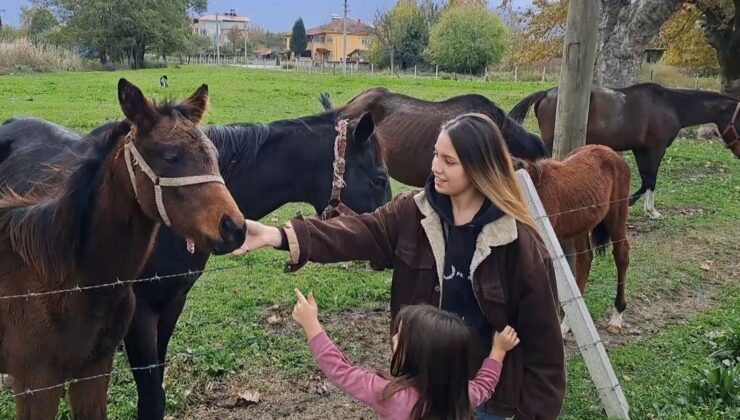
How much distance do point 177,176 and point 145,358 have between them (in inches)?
53.2

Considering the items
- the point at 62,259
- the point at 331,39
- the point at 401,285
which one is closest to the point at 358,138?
the point at 401,285

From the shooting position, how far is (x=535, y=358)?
2338 millimetres

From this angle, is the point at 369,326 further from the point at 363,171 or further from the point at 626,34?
the point at 626,34

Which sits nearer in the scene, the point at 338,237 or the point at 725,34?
the point at 338,237

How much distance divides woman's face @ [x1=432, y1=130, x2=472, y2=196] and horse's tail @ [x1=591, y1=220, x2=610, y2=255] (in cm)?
325

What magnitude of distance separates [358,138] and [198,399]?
187 centimetres

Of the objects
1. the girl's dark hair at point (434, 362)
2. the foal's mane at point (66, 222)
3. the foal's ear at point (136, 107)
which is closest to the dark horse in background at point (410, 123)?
the foal's mane at point (66, 222)

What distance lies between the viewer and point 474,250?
7.35 feet

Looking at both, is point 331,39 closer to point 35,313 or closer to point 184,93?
point 184,93

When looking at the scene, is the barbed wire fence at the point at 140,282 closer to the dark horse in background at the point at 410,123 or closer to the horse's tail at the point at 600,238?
the horse's tail at the point at 600,238

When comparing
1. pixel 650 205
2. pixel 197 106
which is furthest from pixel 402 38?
pixel 197 106

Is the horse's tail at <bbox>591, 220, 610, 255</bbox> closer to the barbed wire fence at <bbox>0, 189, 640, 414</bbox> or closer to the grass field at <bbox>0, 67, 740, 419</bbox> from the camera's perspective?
the barbed wire fence at <bbox>0, 189, 640, 414</bbox>

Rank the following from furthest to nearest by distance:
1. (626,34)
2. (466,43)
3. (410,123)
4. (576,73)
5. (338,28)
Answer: (338,28)
(466,43)
(626,34)
(410,123)
(576,73)

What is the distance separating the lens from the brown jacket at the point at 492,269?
2229 mm
